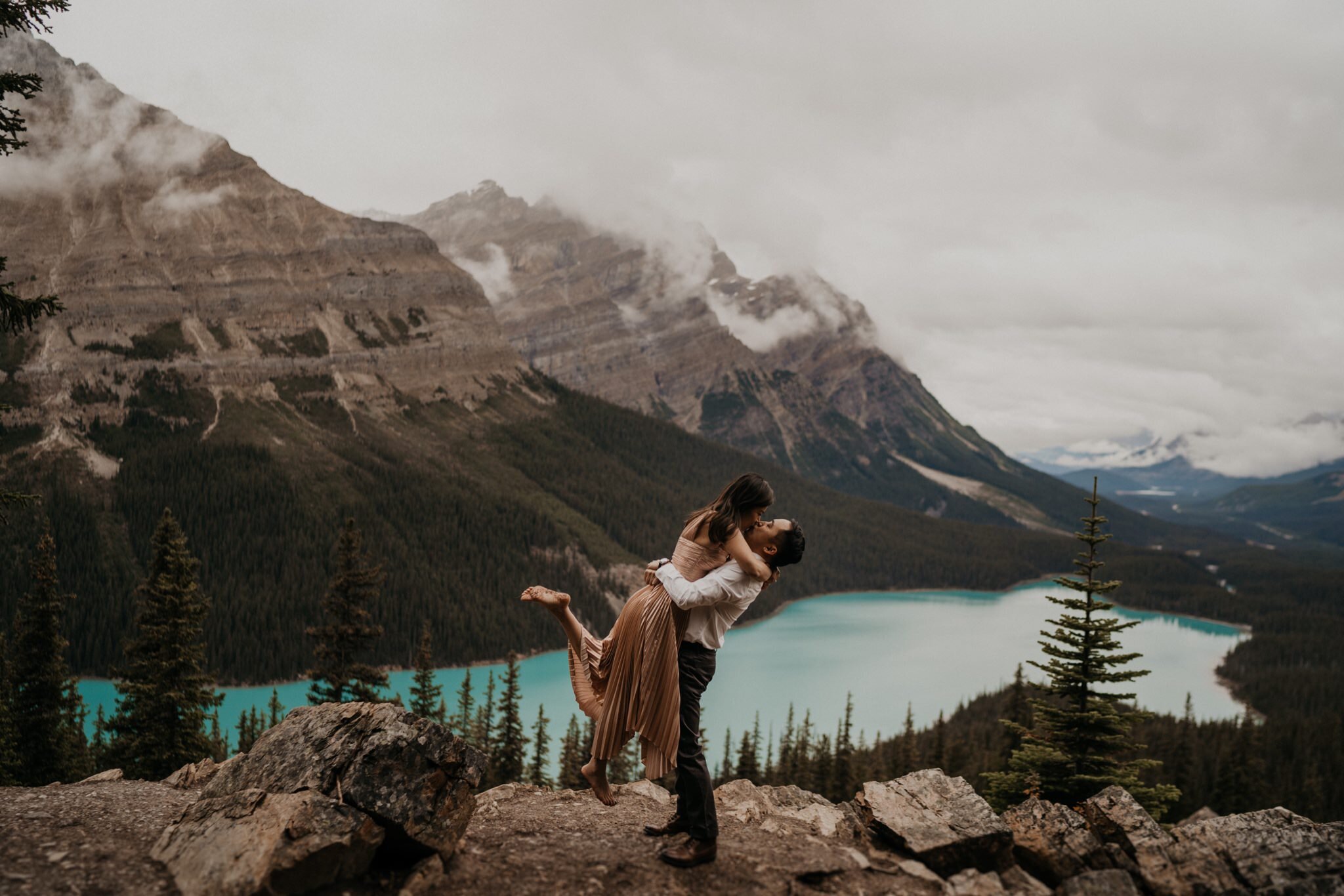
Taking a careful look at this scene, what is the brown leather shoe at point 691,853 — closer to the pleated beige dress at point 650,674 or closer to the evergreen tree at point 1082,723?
the pleated beige dress at point 650,674

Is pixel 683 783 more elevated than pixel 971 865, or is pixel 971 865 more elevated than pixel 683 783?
pixel 683 783

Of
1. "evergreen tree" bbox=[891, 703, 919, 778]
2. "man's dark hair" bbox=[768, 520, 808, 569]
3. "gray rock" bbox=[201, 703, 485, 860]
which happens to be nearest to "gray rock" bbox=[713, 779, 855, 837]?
"gray rock" bbox=[201, 703, 485, 860]

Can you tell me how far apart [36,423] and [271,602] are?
92.2 m

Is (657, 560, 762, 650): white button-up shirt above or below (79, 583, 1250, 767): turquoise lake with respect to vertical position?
above

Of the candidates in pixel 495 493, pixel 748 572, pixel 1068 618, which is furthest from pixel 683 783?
pixel 495 493

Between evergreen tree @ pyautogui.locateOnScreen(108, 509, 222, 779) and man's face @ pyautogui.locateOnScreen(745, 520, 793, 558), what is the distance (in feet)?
67.2

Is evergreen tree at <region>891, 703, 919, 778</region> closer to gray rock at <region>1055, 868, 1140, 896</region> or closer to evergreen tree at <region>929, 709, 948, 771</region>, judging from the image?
evergreen tree at <region>929, 709, 948, 771</region>

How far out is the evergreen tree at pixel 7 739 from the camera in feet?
75.4

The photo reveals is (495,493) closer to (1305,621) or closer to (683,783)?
(683,783)

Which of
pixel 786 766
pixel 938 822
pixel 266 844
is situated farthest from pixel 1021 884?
pixel 786 766

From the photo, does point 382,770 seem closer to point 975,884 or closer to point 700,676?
point 700,676

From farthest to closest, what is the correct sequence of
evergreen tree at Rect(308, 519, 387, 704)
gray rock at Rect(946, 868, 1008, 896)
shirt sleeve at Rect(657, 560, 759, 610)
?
evergreen tree at Rect(308, 519, 387, 704) < gray rock at Rect(946, 868, 1008, 896) < shirt sleeve at Rect(657, 560, 759, 610)

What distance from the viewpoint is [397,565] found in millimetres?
141125

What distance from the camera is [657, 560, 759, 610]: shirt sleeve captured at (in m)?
7.23
